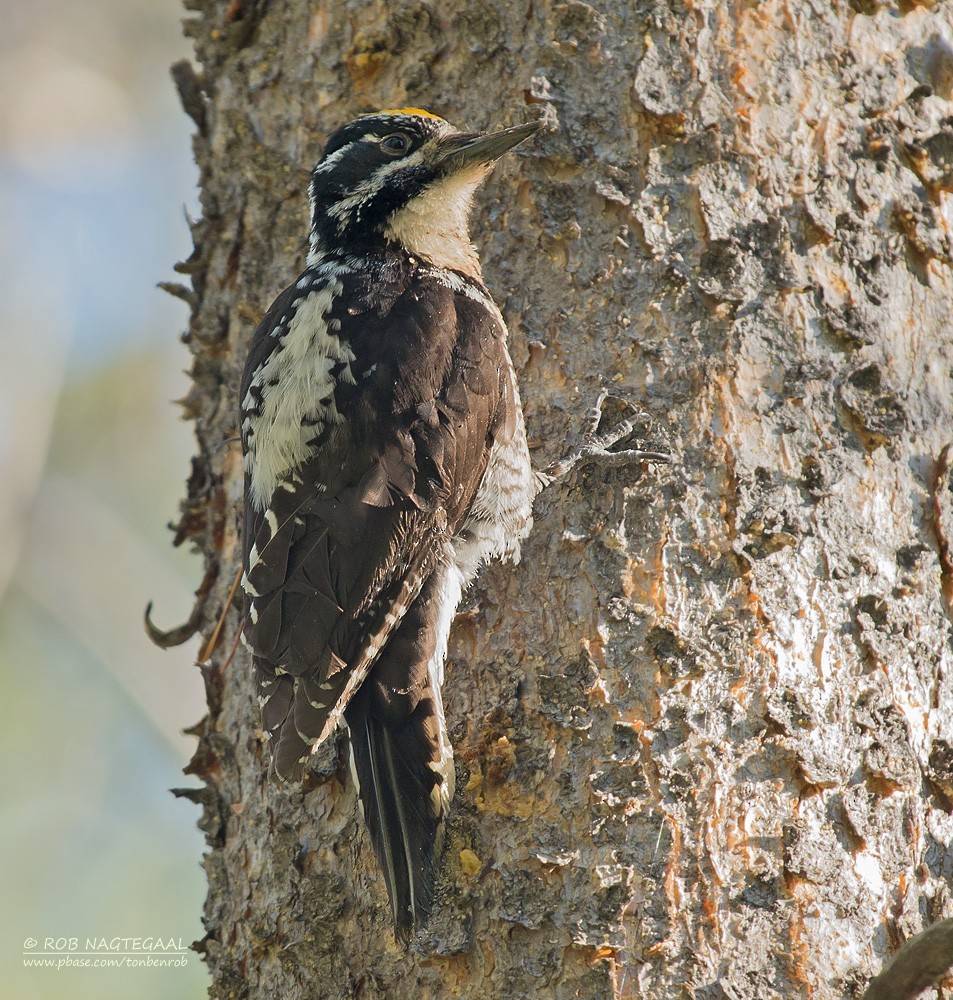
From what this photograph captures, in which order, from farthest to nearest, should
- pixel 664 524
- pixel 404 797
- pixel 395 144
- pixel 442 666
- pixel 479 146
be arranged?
1. pixel 395 144
2. pixel 479 146
3. pixel 442 666
4. pixel 664 524
5. pixel 404 797

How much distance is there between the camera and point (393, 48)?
11.7ft

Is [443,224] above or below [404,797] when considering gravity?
above

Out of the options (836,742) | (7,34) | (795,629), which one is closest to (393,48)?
(795,629)

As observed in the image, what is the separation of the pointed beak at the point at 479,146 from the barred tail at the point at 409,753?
1.27 m

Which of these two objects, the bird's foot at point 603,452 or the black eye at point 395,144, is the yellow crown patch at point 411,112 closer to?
the black eye at point 395,144

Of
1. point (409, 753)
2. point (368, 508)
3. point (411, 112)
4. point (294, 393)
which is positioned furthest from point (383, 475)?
point (411, 112)

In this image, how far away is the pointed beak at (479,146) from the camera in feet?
10.4

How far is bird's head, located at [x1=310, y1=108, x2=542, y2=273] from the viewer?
3475mm

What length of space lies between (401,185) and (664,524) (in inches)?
67.8

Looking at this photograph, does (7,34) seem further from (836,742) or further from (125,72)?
(836,742)

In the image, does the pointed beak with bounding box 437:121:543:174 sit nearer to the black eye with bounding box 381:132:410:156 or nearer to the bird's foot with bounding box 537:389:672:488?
the black eye with bounding box 381:132:410:156

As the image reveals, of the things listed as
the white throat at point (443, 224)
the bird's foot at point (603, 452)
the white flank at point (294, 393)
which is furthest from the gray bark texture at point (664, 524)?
the white flank at point (294, 393)

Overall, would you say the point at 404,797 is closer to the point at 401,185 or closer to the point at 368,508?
the point at 368,508

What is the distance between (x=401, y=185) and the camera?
3.86 metres
